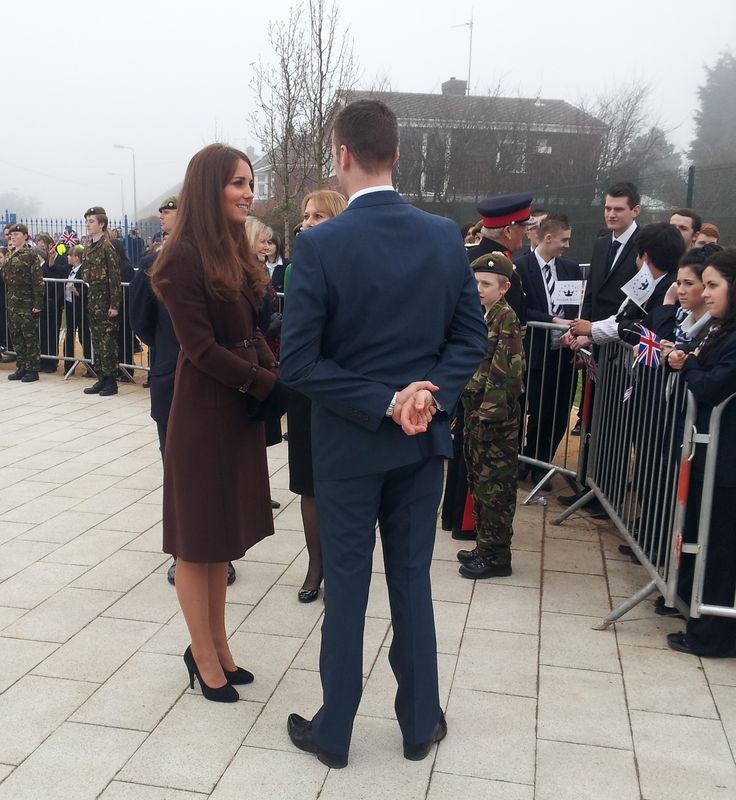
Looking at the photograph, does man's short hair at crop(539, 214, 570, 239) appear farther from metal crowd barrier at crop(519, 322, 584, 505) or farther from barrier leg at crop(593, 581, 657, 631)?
barrier leg at crop(593, 581, 657, 631)


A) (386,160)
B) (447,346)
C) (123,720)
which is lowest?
(123,720)

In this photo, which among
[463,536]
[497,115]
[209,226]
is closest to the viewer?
[209,226]

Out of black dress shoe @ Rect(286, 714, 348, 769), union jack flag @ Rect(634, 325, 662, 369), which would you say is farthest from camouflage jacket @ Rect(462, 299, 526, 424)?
black dress shoe @ Rect(286, 714, 348, 769)

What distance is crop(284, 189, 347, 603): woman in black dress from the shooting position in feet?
13.0

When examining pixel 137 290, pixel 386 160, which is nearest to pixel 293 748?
pixel 386 160

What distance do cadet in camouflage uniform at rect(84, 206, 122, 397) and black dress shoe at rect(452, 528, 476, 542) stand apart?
5627 mm

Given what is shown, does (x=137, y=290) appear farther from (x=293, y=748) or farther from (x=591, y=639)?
(x=591, y=639)

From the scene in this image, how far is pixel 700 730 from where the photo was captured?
3.08 m

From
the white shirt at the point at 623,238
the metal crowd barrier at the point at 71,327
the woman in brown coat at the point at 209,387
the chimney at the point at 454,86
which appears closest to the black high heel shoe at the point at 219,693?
the woman in brown coat at the point at 209,387

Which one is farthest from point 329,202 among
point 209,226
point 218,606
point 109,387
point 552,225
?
point 109,387

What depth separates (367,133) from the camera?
2.50 meters

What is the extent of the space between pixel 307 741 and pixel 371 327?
1.44m

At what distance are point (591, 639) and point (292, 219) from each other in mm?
15549

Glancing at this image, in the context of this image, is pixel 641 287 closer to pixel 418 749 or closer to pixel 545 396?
pixel 545 396
